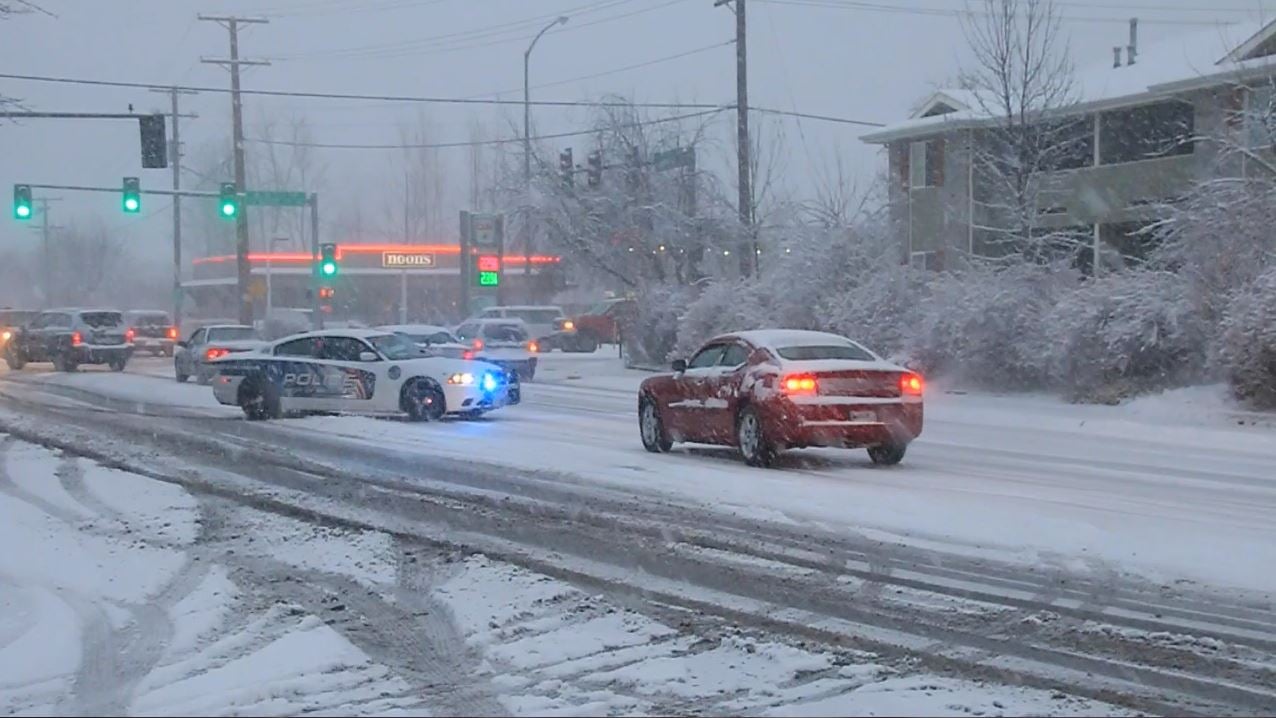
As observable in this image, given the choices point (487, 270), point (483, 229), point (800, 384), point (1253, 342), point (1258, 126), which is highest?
point (1258, 126)

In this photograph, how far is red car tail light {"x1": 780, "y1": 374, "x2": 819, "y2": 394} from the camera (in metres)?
15.6

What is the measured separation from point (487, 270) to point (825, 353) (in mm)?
32120

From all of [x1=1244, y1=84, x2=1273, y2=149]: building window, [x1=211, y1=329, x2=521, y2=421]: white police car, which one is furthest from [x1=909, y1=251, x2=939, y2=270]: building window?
[x1=211, y1=329, x2=521, y2=421]: white police car

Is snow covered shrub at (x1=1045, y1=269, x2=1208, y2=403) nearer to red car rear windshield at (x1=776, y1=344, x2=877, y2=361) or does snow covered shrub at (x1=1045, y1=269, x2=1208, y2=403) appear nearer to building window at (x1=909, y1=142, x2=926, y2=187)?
red car rear windshield at (x1=776, y1=344, x2=877, y2=361)

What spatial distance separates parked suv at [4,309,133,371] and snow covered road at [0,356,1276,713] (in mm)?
18861

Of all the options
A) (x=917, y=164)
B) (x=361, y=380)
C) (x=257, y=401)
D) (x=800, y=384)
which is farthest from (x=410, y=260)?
(x=800, y=384)

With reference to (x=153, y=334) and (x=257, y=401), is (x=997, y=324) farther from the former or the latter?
(x=153, y=334)

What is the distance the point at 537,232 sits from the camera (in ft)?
171

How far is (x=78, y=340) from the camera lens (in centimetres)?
4022

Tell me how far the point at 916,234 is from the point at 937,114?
138 inches

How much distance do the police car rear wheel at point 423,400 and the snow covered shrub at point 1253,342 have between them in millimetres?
11777

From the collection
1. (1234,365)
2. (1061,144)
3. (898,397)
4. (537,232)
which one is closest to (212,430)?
(898,397)

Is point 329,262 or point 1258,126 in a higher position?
point 1258,126

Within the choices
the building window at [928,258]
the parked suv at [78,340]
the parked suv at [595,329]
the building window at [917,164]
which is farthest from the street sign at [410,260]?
the building window at [928,258]
